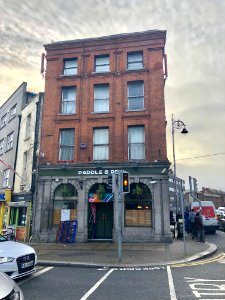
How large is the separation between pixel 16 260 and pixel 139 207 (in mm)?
11420

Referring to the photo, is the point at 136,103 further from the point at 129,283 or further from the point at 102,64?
the point at 129,283

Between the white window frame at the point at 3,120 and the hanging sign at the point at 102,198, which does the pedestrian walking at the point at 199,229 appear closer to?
the hanging sign at the point at 102,198

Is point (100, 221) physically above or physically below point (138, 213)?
below

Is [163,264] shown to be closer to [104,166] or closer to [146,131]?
[104,166]

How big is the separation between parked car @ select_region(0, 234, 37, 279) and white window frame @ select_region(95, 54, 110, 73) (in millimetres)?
15781

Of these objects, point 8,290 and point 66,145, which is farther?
point 66,145

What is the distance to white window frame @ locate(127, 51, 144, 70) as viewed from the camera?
2080 centimetres

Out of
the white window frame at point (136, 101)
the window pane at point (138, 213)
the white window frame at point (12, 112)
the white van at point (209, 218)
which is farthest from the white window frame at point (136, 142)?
the white window frame at point (12, 112)

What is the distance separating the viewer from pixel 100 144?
19750 millimetres

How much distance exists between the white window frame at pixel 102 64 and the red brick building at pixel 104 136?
0.26 feet

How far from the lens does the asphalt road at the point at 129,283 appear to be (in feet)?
22.6

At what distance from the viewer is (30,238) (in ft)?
60.4

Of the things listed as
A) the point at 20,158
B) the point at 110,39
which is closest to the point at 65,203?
the point at 20,158

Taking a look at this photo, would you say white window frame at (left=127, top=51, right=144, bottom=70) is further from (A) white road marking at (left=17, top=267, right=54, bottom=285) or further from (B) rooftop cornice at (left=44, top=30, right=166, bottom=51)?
(A) white road marking at (left=17, top=267, right=54, bottom=285)
